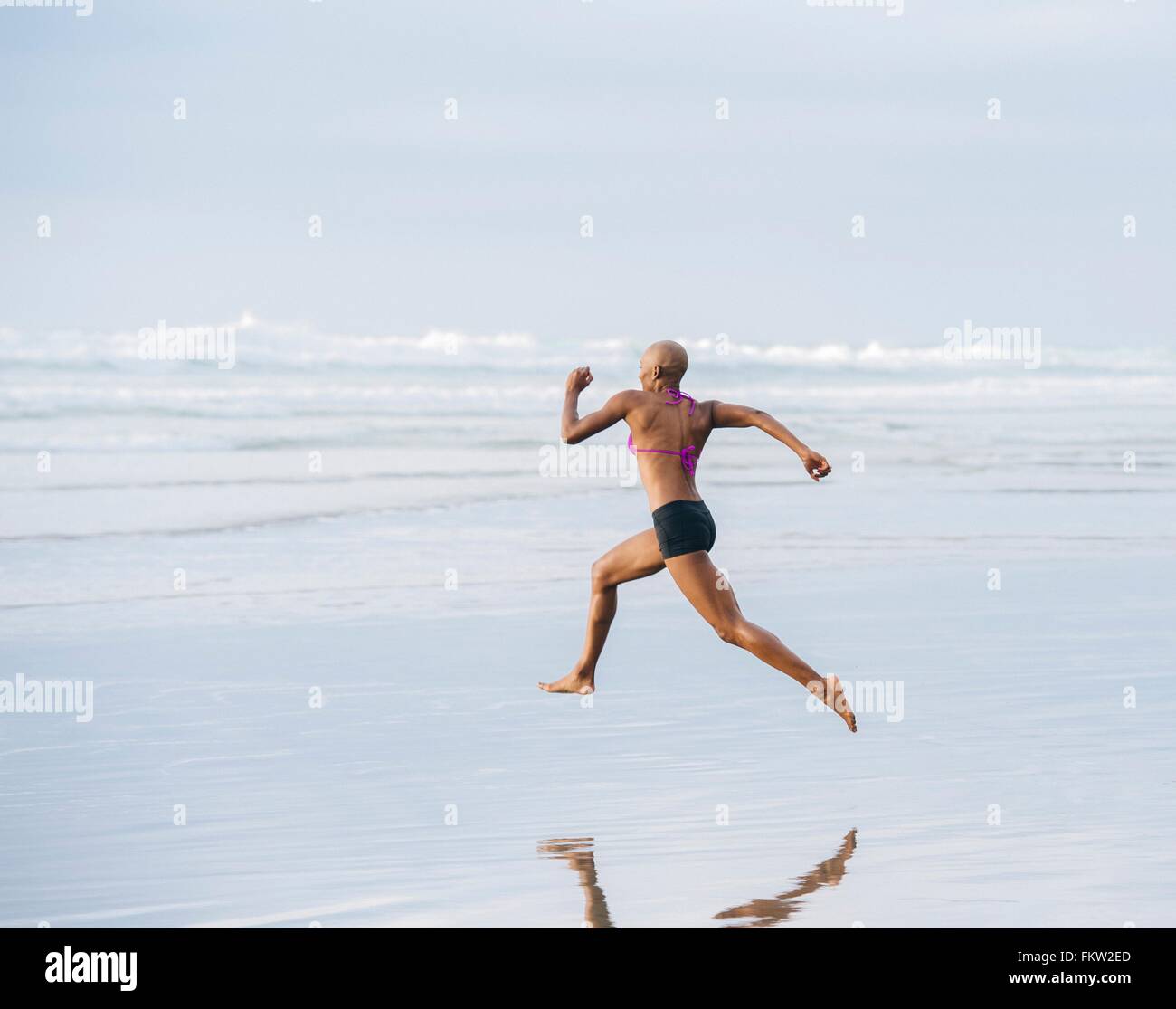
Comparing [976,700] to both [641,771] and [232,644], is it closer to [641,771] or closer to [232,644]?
[641,771]

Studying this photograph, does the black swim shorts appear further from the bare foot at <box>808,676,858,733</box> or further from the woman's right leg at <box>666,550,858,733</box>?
the bare foot at <box>808,676,858,733</box>

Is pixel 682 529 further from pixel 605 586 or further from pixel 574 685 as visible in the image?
pixel 574 685

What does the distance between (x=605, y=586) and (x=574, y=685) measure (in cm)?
53

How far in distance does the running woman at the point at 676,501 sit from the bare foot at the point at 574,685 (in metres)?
0.14

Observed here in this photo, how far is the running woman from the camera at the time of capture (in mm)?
7891

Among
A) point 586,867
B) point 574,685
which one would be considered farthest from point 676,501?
point 586,867

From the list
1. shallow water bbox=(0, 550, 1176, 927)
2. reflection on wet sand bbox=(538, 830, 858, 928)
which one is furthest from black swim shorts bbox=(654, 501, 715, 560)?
reflection on wet sand bbox=(538, 830, 858, 928)

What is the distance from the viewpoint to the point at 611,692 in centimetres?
945

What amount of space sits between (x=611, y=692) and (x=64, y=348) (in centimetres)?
3712

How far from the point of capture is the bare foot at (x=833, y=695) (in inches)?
307

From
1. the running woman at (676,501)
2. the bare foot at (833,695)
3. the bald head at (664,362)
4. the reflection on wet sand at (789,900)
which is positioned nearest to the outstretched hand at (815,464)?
the running woman at (676,501)
